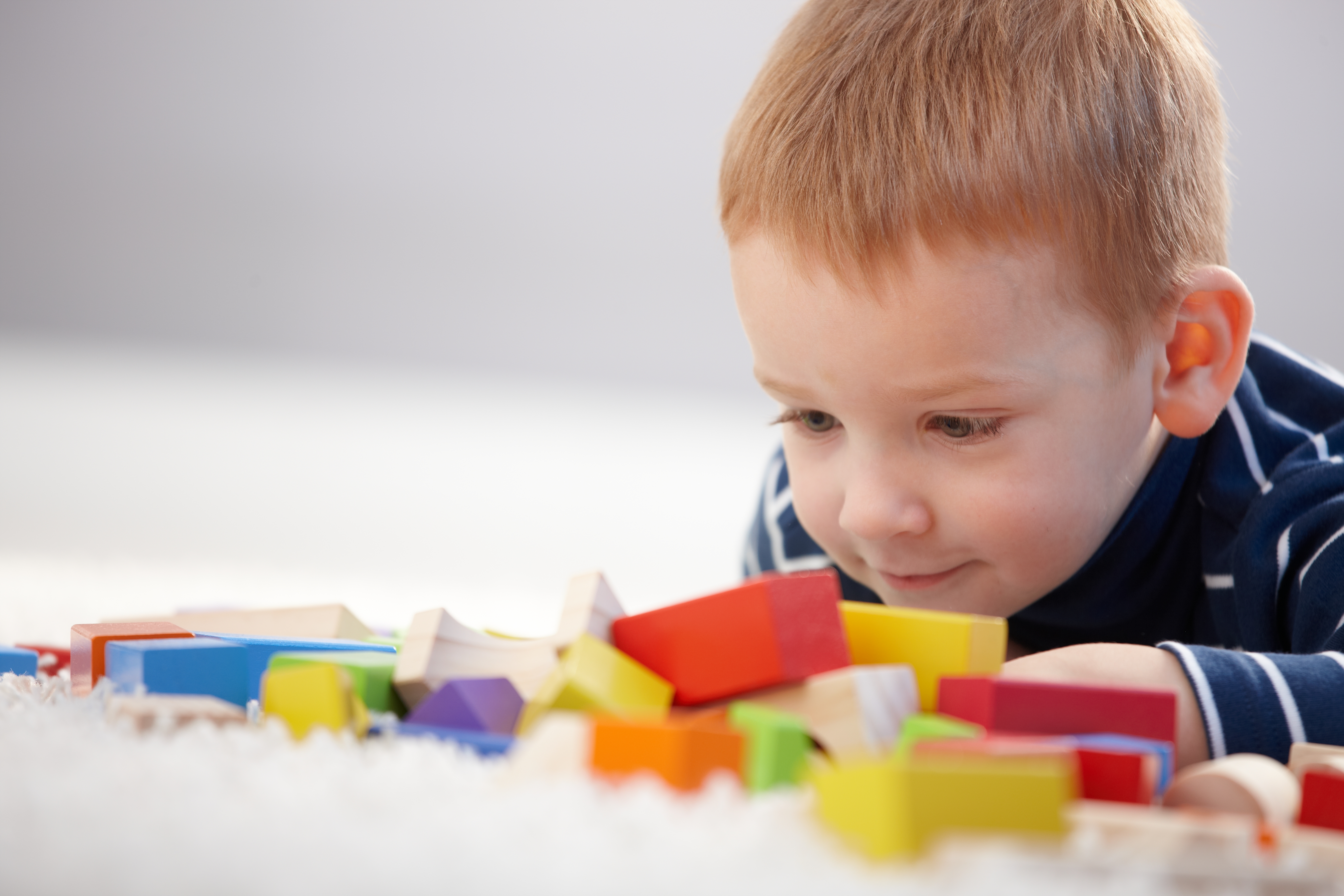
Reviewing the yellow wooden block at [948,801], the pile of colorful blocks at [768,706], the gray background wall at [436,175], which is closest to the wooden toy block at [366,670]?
the pile of colorful blocks at [768,706]

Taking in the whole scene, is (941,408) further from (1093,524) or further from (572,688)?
(572,688)

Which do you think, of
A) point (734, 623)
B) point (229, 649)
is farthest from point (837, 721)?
point (229, 649)

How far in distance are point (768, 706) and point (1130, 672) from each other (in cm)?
22

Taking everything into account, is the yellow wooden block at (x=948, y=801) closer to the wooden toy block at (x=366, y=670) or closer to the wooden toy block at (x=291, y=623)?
the wooden toy block at (x=366, y=670)

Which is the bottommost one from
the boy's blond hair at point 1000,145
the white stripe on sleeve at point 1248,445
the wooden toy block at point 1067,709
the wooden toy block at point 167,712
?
the wooden toy block at point 1067,709

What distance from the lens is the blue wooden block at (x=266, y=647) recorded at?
0.54 m

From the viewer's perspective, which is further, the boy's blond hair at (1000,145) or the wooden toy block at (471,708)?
the boy's blond hair at (1000,145)

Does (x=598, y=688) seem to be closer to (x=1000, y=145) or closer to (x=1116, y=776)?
(x=1116, y=776)

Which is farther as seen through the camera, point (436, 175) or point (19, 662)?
point (436, 175)

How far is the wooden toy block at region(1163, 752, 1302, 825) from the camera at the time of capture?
1.30ft

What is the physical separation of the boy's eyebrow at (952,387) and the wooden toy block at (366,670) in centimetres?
33

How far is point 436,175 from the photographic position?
2828 millimetres

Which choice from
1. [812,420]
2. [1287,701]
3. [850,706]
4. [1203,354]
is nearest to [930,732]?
[850,706]

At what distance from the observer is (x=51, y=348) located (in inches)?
98.7
